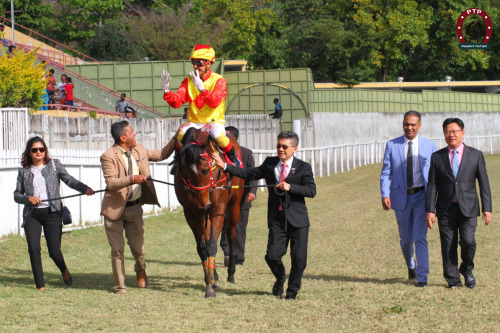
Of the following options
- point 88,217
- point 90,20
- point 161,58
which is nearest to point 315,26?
point 161,58

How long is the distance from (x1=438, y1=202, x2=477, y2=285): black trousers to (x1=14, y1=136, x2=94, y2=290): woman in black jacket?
14.1ft

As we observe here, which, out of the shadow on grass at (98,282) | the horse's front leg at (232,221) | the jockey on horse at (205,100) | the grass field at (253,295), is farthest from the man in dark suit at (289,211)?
the horse's front leg at (232,221)

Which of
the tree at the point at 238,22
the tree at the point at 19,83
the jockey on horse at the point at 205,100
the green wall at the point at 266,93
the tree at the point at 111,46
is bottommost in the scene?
the jockey on horse at the point at 205,100

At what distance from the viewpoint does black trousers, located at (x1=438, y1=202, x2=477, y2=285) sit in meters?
8.91

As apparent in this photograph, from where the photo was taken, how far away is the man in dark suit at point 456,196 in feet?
29.2

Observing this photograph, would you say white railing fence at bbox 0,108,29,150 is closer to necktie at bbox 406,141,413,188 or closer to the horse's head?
the horse's head

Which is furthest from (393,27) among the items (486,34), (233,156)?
(233,156)

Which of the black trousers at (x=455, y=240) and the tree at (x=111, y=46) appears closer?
the black trousers at (x=455, y=240)

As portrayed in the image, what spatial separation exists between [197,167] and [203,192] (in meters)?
0.32

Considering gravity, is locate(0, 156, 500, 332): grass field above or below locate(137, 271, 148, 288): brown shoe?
below

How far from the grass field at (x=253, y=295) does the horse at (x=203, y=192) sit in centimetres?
51

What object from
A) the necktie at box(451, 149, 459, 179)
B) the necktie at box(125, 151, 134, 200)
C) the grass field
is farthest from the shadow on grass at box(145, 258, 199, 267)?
Result: the necktie at box(451, 149, 459, 179)

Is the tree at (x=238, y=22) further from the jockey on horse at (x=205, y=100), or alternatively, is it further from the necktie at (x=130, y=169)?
the necktie at (x=130, y=169)

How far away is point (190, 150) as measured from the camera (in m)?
8.93
